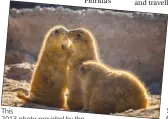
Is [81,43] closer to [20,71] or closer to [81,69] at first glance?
[81,69]

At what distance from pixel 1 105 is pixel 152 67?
7.12ft

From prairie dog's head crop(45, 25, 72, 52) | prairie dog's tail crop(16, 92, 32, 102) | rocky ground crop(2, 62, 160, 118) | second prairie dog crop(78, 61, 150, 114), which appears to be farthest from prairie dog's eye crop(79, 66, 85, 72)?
prairie dog's tail crop(16, 92, 32, 102)

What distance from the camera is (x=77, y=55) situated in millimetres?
8188

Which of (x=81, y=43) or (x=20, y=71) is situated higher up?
(x=81, y=43)

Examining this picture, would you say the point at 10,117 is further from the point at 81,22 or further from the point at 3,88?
the point at 81,22

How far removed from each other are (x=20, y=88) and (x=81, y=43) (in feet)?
3.40

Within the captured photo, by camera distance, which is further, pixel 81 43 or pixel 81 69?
pixel 81 43

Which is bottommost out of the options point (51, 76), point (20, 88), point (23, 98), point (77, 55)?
point (23, 98)

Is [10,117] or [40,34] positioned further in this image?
[40,34]

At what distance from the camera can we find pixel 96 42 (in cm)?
838

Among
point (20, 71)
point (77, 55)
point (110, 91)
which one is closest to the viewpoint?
point (110, 91)

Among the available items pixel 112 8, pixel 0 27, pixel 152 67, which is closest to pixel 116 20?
pixel 112 8

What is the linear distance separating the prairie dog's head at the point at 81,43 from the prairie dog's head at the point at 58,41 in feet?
0.24

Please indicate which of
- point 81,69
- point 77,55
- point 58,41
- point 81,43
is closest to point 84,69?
point 81,69
